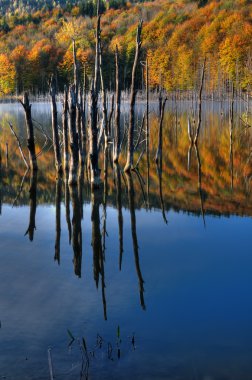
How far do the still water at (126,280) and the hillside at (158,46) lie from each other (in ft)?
159

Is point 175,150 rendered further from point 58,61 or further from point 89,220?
point 58,61

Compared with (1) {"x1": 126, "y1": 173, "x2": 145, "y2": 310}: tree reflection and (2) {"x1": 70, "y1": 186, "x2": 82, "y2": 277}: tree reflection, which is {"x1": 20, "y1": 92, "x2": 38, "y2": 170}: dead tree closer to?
(2) {"x1": 70, "y1": 186, "x2": 82, "y2": 277}: tree reflection

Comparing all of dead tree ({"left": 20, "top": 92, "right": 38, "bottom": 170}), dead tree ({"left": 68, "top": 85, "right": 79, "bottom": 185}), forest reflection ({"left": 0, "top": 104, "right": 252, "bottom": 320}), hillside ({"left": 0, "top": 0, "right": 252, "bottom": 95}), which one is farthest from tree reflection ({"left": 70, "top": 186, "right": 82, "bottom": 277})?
hillside ({"left": 0, "top": 0, "right": 252, "bottom": 95})

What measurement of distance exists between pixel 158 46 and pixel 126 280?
92881mm

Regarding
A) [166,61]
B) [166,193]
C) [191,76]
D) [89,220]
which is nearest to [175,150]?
[166,193]

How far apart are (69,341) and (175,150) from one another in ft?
67.2

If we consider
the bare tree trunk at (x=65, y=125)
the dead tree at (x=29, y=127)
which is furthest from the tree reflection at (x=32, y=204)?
the bare tree trunk at (x=65, y=125)

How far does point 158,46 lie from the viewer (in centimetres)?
9756

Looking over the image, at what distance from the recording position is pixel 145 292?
337 inches

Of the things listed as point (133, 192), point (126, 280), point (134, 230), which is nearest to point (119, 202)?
point (133, 192)

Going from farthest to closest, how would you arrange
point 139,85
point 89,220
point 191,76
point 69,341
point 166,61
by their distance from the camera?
point 139,85
point 166,61
point 191,76
point 89,220
point 69,341

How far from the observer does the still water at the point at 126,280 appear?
6.46 m

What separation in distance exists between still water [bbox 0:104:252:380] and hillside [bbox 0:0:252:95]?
48.5m

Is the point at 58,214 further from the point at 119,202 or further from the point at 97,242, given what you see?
the point at 97,242
